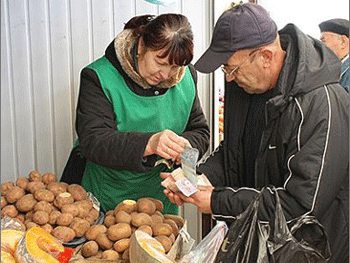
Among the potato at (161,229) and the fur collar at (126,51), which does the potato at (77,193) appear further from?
the fur collar at (126,51)

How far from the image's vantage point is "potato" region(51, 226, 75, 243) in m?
1.63

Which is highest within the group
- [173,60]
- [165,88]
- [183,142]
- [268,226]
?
[173,60]

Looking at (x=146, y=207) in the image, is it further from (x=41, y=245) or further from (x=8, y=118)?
(x=8, y=118)

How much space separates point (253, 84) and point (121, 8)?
46.2 inches

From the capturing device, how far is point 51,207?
5.72 feet

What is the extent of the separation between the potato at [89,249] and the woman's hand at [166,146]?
40 cm

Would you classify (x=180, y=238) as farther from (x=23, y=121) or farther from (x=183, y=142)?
(x=23, y=121)

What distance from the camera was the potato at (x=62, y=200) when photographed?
5.75 ft

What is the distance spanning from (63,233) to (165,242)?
31 cm

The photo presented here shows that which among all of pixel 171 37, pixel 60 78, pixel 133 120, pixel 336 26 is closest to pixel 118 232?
pixel 133 120

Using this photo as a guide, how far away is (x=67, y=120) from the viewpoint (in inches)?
106

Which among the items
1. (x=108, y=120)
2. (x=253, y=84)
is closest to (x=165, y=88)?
(x=108, y=120)

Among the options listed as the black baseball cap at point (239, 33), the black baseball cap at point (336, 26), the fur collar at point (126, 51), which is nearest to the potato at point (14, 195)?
the fur collar at point (126, 51)

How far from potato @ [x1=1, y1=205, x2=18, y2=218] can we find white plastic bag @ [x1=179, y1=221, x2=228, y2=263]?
57 cm
